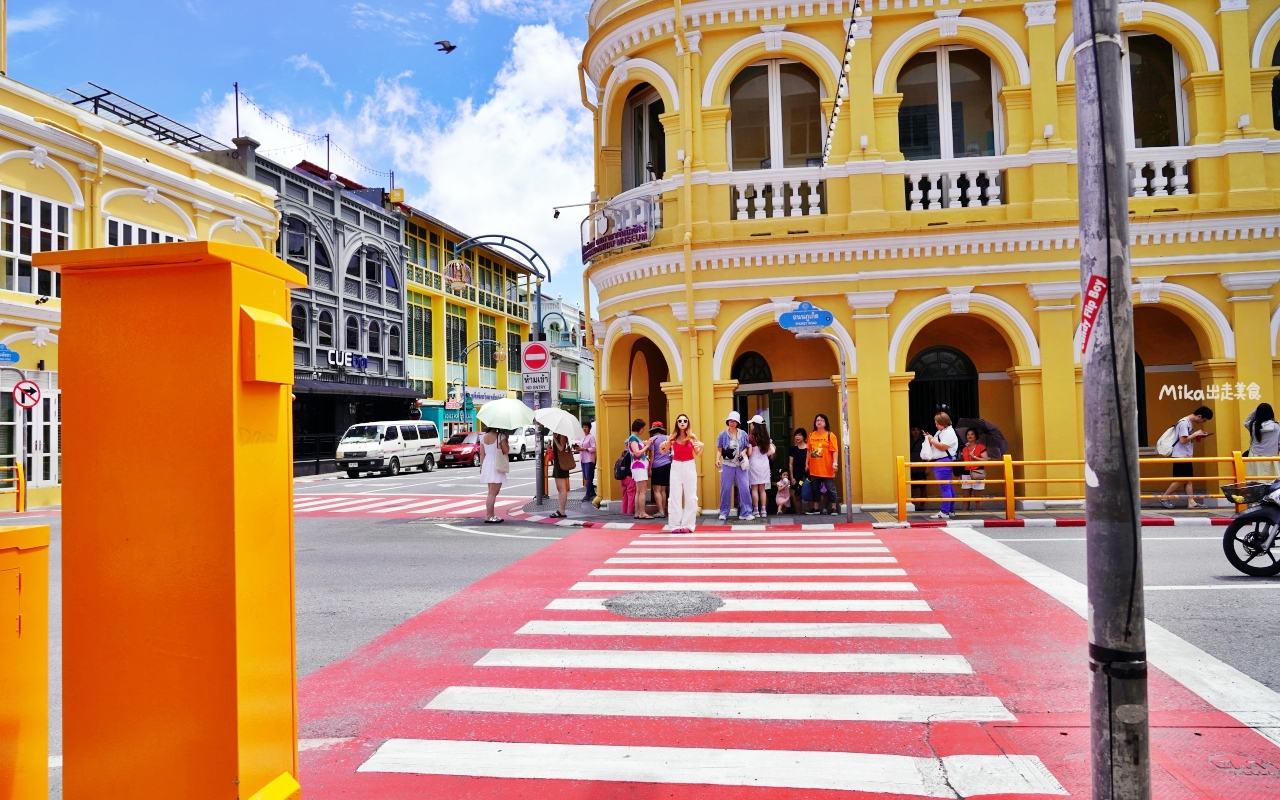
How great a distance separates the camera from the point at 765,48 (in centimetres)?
1644

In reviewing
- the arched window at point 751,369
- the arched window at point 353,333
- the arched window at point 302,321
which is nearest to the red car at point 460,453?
the arched window at point 353,333

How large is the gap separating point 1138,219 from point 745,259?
23.4 ft

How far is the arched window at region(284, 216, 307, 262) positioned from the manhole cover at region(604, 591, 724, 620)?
3149 cm

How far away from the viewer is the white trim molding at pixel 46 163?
70.7 ft

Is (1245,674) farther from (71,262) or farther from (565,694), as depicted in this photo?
(71,262)

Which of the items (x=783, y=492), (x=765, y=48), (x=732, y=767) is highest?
(x=765, y=48)

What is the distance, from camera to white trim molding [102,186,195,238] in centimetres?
2455

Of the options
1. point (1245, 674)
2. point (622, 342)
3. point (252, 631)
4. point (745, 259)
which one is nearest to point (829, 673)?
point (1245, 674)

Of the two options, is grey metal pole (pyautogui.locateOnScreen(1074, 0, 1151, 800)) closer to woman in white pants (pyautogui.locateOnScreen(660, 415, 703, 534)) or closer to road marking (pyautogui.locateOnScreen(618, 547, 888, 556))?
road marking (pyautogui.locateOnScreen(618, 547, 888, 556))

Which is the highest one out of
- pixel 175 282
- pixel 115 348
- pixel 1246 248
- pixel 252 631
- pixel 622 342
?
pixel 1246 248

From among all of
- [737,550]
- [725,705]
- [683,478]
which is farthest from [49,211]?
[725,705]

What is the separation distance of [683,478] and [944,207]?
24.5 ft

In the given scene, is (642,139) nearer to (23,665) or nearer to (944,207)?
(944,207)

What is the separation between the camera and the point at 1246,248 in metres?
15.6
